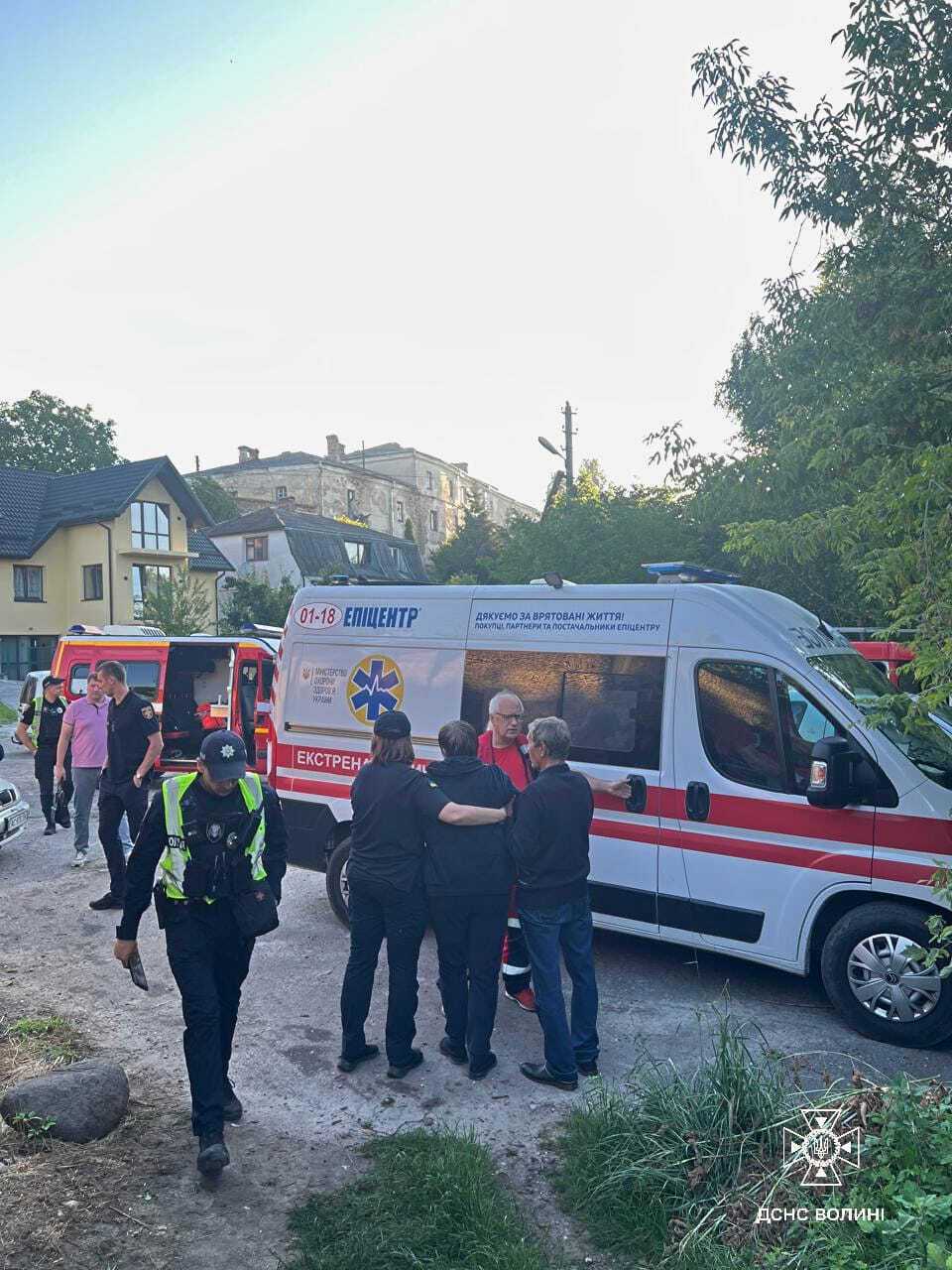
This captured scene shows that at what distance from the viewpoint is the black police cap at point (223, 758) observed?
429 centimetres

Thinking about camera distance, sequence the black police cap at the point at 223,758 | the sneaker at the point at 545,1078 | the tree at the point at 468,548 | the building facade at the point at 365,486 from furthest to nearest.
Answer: the building facade at the point at 365,486
the tree at the point at 468,548
the sneaker at the point at 545,1078
the black police cap at the point at 223,758

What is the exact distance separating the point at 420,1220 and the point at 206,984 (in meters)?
1.32

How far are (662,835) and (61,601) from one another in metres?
38.7

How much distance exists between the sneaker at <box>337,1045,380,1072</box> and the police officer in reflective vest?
82cm

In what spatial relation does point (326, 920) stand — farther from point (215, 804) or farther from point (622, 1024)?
point (215, 804)

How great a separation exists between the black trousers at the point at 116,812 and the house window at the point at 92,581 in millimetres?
Result: 33531

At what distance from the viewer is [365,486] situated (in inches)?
2456

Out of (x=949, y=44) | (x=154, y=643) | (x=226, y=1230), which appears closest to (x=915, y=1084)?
(x=226, y=1230)

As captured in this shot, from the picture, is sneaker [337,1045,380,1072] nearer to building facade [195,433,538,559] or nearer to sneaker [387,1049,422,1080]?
sneaker [387,1049,422,1080]

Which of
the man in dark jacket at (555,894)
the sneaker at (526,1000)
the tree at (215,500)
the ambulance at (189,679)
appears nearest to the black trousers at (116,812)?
the sneaker at (526,1000)

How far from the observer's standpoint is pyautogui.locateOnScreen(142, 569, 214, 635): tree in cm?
2950

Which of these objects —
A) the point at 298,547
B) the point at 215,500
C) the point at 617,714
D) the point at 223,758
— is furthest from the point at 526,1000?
the point at 215,500

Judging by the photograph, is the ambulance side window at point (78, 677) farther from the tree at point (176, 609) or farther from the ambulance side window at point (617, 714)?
the tree at point (176, 609)

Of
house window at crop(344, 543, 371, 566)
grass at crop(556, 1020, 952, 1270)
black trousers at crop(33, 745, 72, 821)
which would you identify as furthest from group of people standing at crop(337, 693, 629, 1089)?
house window at crop(344, 543, 371, 566)
